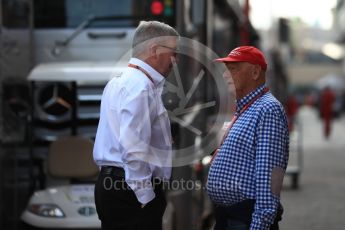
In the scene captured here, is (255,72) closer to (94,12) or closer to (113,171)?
(113,171)

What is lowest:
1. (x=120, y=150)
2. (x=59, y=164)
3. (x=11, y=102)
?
→ (x=59, y=164)

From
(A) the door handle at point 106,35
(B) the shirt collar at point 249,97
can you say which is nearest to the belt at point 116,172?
(B) the shirt collar at point 249,97

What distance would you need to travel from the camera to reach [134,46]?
13.3 ft

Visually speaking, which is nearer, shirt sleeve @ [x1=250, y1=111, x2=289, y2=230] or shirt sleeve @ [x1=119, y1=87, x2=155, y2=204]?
shirt sleeve @ [x1=250, y1=111, x2=289, y2=230]

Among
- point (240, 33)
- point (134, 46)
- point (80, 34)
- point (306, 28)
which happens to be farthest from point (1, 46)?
point (306, 28)

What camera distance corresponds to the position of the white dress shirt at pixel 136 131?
12.8 feet

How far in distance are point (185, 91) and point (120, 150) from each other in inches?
108

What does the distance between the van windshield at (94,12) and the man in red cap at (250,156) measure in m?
3.90

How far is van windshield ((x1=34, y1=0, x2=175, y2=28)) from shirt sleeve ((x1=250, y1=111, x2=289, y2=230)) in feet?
13.5

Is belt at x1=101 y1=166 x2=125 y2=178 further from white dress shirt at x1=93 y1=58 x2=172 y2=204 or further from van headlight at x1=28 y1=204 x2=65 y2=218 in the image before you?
van headlight at x1=28 y1=204 x2=65 y2=218

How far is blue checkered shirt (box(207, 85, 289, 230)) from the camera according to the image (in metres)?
3.71

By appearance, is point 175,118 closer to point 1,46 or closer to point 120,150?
point 1,46

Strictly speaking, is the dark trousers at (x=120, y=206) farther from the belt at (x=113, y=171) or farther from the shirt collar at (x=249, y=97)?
the shirt collar at (x=249, y=97)

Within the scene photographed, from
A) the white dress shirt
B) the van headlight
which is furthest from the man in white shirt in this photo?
the van headlight
